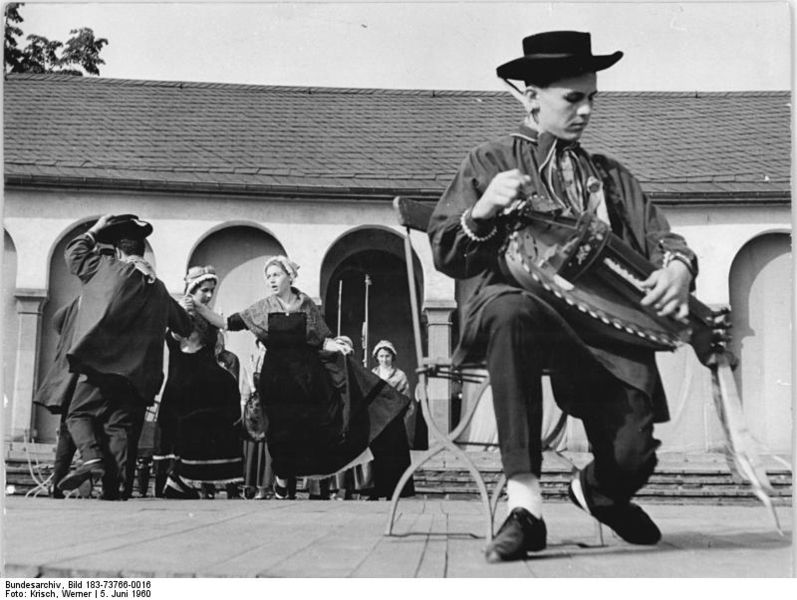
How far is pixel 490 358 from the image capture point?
11.9 ft

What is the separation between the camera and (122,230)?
6406 millimetres

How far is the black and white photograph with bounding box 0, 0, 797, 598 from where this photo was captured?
3.76 m

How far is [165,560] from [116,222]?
337 cm

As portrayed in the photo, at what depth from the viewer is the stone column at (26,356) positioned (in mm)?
5875

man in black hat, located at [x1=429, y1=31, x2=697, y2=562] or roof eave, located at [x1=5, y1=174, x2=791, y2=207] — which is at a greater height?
roof eave, located at [x1=5, y1=174, x2=791, y2=207]

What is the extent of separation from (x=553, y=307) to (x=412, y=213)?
64 cm

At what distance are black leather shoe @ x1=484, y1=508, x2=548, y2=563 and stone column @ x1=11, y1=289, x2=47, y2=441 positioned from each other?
9.96ft

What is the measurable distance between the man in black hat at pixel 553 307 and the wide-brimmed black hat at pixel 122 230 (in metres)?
2.92

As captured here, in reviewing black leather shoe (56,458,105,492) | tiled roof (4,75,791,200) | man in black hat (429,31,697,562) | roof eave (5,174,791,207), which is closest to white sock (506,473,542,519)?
man in black hat (429,31,697,562)

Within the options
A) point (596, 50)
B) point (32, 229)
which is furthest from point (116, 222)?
point (596, 50)

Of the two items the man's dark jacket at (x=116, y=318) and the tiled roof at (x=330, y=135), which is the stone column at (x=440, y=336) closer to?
the tiled roof at (x=330, y=135)

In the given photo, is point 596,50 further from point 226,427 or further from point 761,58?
point 226,427

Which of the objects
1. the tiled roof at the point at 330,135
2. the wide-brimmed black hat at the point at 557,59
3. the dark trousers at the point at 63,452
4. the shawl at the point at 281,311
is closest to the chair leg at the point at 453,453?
the wide-brimmed black hat at the point at 557,59

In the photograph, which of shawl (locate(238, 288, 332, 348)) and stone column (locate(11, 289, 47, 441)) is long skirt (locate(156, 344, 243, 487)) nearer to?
shawl (locate(238, 288, 332, 348))
